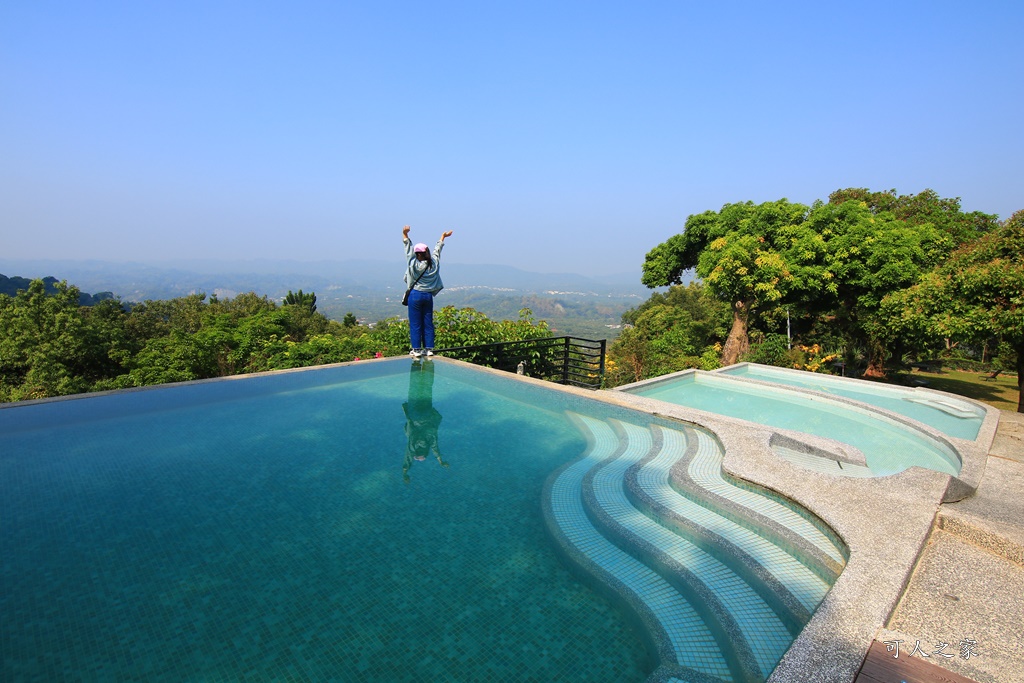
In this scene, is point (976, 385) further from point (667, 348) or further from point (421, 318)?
point (421, 318)

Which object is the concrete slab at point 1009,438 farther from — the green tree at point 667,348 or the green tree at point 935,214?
the green tree at point 935,214

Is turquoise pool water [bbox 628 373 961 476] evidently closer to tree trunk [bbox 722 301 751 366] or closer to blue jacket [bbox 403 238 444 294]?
blue jacket [bbox 403 238 444 294]

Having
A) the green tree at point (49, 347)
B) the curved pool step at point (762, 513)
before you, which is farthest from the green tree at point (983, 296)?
the green tree at point (49, 347)

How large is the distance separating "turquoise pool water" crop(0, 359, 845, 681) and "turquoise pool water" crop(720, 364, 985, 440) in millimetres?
3815

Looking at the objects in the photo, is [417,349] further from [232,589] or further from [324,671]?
[324,671]

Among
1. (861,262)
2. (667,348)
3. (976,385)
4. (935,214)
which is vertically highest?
(935,214)

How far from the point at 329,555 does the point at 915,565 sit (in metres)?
2.80

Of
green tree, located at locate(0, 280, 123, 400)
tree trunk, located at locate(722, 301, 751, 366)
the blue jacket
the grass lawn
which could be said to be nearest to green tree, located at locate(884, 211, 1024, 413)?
the grass lawn

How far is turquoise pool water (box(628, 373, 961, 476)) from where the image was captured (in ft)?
14.1

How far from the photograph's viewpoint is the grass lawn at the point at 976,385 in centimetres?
979

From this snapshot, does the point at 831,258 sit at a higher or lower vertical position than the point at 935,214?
lower

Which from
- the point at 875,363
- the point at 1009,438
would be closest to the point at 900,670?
the point at 1009,438

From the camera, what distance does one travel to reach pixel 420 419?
463 centimetres

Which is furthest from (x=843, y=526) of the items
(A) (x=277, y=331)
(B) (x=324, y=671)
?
(A) (x=277, y=331)
